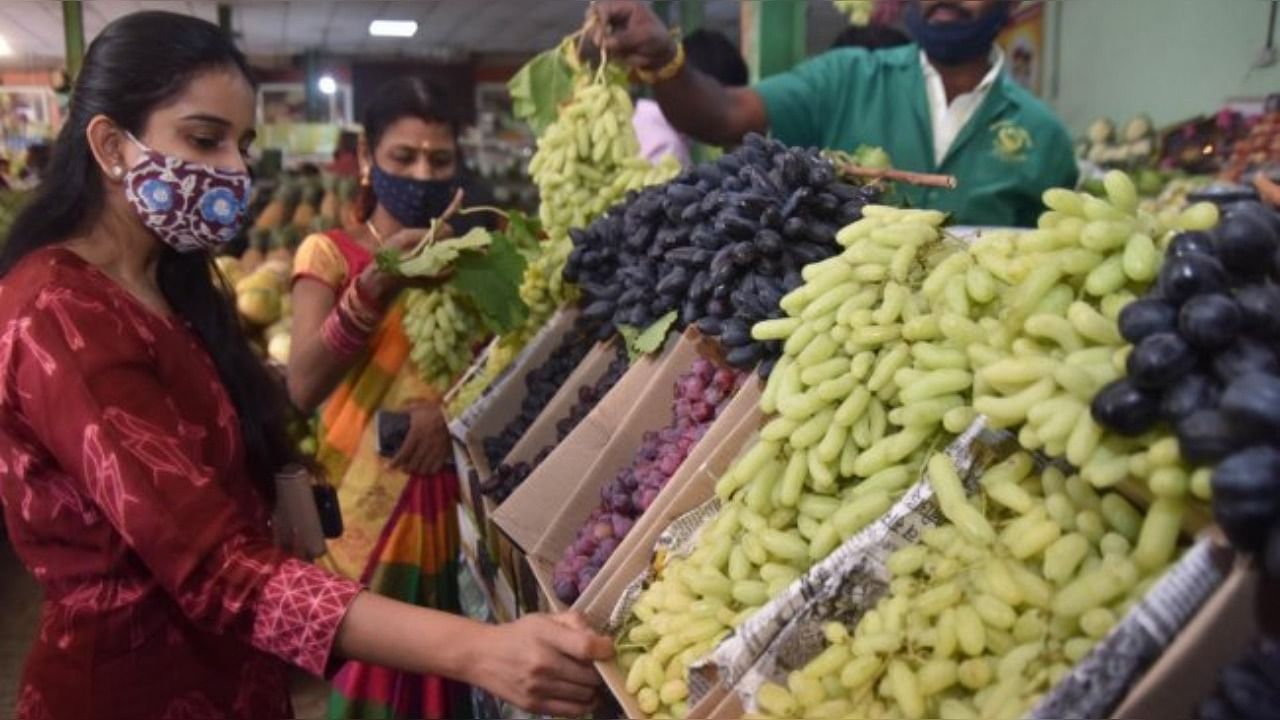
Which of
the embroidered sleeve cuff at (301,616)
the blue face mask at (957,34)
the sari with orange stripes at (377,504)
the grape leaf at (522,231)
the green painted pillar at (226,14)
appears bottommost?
the sari with orange stripes at (377,504)

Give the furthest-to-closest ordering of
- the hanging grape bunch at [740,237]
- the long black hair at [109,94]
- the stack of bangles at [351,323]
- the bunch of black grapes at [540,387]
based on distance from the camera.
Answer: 1. the stack of bangles at [351,323]
2. the bunch of black grapes at [540,387]
3. the long black hair at [109,94]
4. the hanging grape bunch at [740,237]

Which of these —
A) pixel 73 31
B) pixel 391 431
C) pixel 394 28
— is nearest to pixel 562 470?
pixel 391 431

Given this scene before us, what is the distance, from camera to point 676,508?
5.33 feet

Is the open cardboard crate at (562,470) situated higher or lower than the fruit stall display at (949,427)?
lower

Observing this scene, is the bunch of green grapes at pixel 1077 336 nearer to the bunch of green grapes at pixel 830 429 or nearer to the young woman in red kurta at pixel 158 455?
the bunch of green grapes at pixel 830 429

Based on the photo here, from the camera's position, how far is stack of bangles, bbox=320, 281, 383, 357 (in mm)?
2707

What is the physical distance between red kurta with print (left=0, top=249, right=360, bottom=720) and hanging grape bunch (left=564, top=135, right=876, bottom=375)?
710mm

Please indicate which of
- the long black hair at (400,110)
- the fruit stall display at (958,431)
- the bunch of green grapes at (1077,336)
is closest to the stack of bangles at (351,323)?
the long black hair at (400,110)

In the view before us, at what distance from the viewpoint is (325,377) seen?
9.31 ft

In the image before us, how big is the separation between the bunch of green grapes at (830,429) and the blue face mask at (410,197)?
1861mm

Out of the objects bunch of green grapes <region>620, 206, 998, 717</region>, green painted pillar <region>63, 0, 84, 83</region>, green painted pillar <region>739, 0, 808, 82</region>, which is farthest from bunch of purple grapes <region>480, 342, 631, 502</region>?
green painted pillar <region>63, 0, 84, 83</region>

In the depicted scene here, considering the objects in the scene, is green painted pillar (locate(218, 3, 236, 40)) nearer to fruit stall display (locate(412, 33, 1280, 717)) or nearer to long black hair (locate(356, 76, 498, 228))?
long black hair (locate(356, 76, 498, 228))

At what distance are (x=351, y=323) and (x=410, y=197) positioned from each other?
22.0 inches

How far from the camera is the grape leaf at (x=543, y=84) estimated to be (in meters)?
2.96
